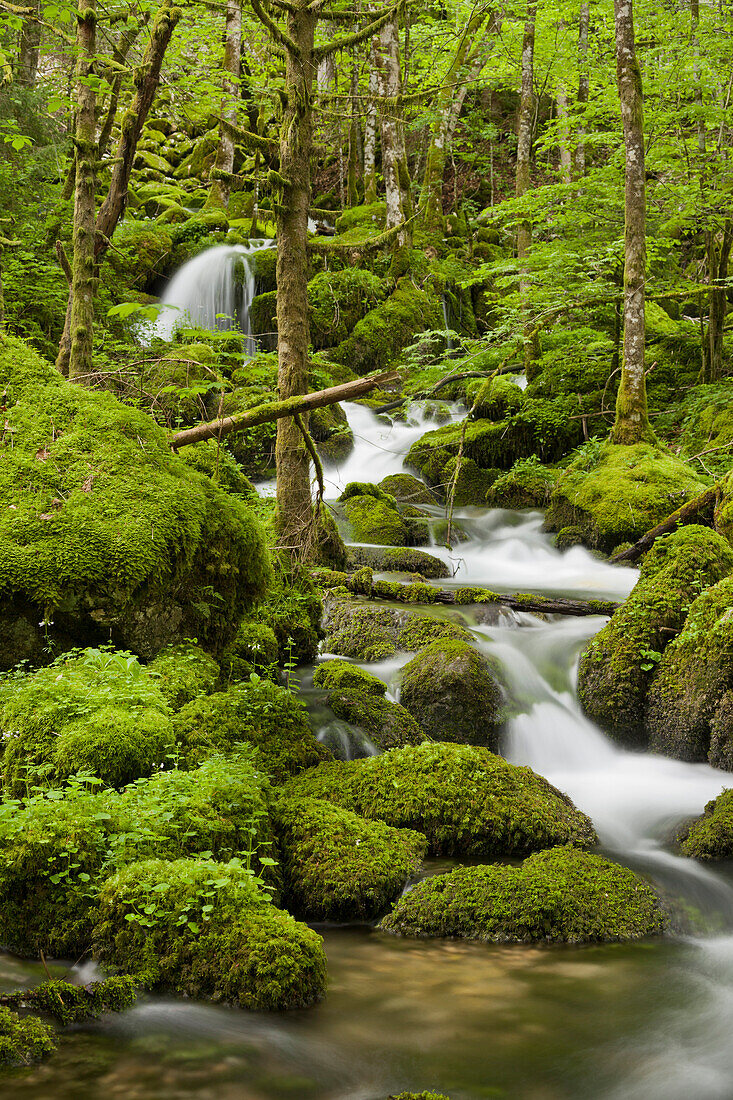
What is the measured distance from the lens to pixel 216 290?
17594 mm

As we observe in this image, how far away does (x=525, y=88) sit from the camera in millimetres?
16312

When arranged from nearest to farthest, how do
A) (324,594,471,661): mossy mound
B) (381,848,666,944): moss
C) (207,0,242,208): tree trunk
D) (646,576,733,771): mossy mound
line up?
(381,848,666,944): moss
(646,576,733,771): mossy mound
(324,594,471,661): mossy mound
(207,0,242,208): tree trunk

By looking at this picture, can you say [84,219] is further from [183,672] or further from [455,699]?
[455,699]

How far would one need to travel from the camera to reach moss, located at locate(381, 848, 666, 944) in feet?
12.1

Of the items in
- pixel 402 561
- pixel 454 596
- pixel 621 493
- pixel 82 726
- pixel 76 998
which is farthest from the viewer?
pixel 621 493

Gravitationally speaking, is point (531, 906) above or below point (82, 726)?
below

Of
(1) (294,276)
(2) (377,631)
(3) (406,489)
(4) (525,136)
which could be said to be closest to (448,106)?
(4) (525,136)

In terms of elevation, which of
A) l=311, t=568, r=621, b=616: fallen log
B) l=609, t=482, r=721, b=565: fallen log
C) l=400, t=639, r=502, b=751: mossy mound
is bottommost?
l=400, t=639, r=502, b=751: mossy mound

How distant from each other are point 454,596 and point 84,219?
5.13 meters

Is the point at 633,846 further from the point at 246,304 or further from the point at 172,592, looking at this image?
the point at 246,304

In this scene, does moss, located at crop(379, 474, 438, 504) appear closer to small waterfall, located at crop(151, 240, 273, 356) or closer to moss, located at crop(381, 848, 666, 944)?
small waterfall, located at crop(151, 240, 273, 356)

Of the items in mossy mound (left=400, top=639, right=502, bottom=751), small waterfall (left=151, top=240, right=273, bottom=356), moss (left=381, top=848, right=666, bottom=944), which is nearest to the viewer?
moss (left=381, top=848, right=666, bottom=944)

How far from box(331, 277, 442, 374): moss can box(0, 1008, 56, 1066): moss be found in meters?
16.8

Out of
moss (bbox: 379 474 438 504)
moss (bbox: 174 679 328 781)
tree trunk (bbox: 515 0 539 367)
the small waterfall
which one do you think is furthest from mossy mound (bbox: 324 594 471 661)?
the small waterfall
